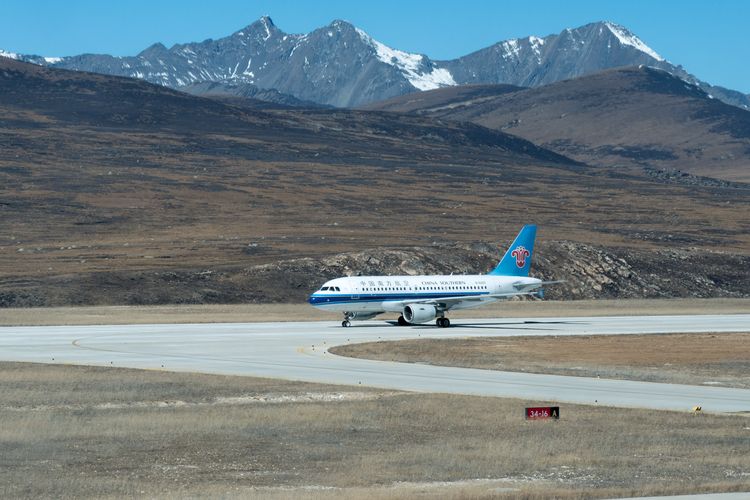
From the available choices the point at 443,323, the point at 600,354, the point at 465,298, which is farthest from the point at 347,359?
the point at 465,298

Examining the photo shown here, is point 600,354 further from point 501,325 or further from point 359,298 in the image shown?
point 501,325

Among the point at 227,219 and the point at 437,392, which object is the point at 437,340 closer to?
the point at 437,392

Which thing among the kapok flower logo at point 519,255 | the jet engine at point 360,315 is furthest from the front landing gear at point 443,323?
the kapok flower logo at point 519,255

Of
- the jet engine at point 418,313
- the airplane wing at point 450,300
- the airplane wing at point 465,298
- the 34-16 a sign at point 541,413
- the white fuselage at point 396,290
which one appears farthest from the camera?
the airplane wing at point 465,298

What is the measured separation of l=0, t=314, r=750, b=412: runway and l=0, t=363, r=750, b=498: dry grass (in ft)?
12.2

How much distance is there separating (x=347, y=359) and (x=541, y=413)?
799 inches

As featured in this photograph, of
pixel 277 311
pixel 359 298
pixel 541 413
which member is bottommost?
pixel 277 311

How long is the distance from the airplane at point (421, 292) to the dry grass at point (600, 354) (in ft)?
38.2

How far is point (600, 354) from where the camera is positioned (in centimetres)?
5778

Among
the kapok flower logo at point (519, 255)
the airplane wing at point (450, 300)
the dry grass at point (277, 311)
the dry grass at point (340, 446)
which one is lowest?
the dry grass at point (277, 311)

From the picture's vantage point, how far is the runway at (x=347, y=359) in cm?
4112

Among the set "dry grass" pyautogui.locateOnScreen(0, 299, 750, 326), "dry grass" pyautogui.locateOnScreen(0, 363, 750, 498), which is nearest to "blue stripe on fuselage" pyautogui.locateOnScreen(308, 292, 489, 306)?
"dry grass" pyautogui.locateOnScreen(0, 299, 750, 326)

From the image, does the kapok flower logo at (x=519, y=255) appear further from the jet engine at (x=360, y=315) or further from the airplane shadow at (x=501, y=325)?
the jet engine at (x=360, y=315)

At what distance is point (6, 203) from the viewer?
176 m
